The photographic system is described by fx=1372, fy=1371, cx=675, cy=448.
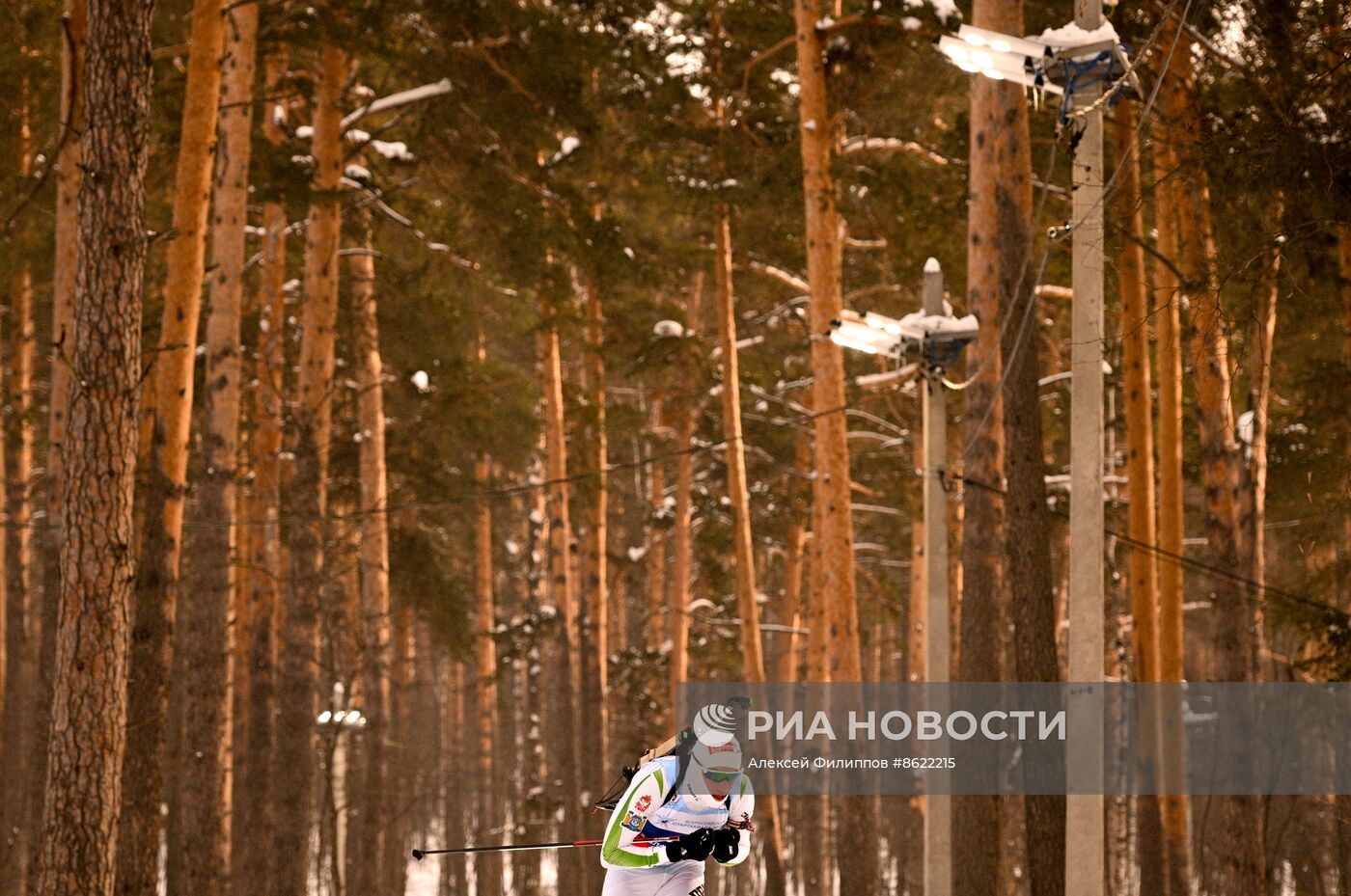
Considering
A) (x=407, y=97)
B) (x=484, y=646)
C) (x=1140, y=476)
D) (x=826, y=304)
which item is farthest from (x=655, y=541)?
(x=407, y=97)

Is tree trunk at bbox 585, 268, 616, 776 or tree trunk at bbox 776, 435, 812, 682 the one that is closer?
tree trunk at bbox 585, 268, 616, 776

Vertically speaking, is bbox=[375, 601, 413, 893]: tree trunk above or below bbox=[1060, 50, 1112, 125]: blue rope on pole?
below

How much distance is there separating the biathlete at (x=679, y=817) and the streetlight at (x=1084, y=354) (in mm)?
1683

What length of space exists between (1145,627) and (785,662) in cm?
1480

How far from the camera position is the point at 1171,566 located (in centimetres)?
1653

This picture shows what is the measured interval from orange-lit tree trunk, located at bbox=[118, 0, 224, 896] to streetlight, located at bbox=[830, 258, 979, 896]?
17.8 feet

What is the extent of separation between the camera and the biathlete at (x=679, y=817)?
6.61 metres

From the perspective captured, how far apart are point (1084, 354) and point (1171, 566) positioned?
10.3 m

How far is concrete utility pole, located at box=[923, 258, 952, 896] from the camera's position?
32.7 feet

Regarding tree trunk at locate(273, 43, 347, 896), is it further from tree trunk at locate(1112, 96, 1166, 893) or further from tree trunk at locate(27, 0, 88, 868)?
tree trunk at locate(1112, 96, 1166, 893)

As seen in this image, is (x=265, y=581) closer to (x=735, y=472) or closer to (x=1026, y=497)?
(x=735, y=472)

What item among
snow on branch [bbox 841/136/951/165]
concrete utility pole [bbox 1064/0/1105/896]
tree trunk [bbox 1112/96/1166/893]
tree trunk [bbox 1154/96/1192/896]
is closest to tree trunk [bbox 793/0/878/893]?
snow on branch [bbox 841/136/951/165]

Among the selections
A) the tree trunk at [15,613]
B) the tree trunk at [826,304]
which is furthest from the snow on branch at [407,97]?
the tree trunk at [15,613]

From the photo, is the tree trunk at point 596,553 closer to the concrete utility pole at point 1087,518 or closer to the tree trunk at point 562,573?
the tree trunk at point 562,573
